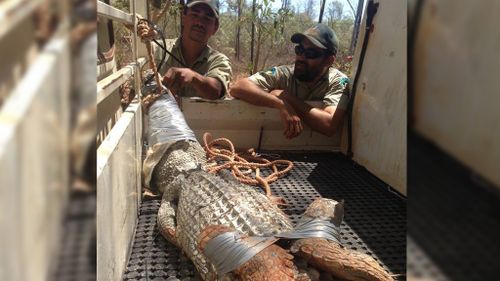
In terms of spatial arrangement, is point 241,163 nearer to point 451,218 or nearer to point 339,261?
point 339,261

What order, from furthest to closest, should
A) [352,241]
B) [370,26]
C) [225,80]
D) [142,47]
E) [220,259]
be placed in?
[225,80] → [142,47] → [370,26] → [352,241] → [220,259]

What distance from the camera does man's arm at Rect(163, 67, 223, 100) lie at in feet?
11.4

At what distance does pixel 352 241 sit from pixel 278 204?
540 mm

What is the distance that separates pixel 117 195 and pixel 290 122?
1.97m

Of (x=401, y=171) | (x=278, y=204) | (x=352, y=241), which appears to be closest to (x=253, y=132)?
(x=278, y=204)

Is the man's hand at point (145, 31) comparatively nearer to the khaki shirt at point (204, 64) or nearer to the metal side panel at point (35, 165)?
the khaki shirt at point (204, 64)

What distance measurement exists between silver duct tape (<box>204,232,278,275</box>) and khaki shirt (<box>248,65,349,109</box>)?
2.07 m

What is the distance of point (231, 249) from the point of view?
5.62 feet

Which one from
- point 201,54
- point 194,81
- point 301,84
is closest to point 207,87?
point 194,81

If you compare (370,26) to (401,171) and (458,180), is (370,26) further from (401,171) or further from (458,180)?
(458,180)

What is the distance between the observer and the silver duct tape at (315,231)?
181cm

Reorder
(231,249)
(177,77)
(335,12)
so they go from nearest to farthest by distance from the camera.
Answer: (231,249)
(177,77)
(335,12)

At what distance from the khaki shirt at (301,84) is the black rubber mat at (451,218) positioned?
3349 millimetres

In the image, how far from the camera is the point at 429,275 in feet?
0.99
